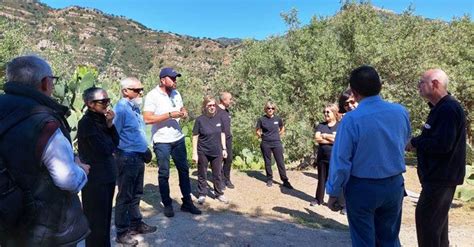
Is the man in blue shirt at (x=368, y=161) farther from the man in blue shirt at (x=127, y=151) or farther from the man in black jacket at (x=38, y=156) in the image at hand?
the man in blue shirt at (x=127, y=151)

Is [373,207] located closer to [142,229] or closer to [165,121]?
[142,229]

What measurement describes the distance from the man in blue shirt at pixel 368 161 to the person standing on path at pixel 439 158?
721 millimetres

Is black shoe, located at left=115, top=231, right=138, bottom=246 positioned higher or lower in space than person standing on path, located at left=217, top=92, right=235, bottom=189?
lower

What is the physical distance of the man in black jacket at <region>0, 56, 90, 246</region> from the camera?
2.29m

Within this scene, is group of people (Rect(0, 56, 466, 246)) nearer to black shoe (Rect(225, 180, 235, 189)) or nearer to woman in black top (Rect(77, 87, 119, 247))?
woman in black top (Rect(77, 87, 119, 247))

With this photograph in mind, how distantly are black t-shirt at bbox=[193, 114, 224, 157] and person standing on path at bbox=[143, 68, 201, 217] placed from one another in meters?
1.13

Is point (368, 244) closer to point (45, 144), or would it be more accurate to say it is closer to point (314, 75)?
point (45, 144)

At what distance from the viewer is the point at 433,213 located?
3781mm

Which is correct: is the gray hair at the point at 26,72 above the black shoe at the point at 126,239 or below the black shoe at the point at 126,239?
above

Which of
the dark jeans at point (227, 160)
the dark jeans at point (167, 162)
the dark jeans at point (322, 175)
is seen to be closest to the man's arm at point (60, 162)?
the dark jeans at point (167, 162)

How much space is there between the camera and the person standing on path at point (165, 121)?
5.51m

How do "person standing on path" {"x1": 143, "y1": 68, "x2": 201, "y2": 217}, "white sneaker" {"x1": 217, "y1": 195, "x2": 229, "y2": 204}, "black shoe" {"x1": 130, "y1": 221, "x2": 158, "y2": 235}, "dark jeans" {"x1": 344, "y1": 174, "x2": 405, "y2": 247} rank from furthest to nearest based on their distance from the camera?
"white sneaker" {"x1": 217, "y1": 195, "x2": 229, "y2": 204} < "person standing on path" {"x1": 143, "y1": 68, "x2": 201, "y2": 217} < "black shoe" {"x1": 130, "y1": 221, "x2": 158, "y2": 235} < "dark jeans" {"x1": 344, "y1": 174, "x2": 405, "y2": 247}

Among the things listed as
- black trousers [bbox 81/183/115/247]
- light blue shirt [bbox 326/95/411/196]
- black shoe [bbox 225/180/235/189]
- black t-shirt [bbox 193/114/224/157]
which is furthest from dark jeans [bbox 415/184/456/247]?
black shoe [bbox 225/180/235/189]

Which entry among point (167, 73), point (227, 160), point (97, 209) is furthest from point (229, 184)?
point (97, 209)
